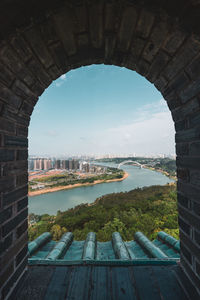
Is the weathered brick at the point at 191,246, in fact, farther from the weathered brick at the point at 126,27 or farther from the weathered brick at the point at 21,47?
the weathered brick at the point at 21,47

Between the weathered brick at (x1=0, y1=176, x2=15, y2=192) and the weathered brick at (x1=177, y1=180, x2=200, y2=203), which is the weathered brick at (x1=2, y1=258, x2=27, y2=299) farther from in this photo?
the weathered brick at (x1=177, y1=180, x2=200, y2=203)

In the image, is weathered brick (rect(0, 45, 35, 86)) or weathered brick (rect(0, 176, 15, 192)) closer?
weathered brick (rect(0, 45, 35, 86))

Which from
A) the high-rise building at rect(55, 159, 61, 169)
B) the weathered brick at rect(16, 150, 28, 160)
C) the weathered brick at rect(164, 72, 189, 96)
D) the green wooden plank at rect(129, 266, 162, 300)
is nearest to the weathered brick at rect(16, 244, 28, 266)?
the weathered brick at rect(16, 150, 28, 160)

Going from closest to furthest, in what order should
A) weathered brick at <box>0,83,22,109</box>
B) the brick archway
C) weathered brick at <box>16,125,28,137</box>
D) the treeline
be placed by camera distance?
the brick archway → weathered brick at <box>0,83,22,109</box> → weathered brick at <box>16,125,28,137</box> → the treeline

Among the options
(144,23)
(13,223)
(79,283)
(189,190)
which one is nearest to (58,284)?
(79,283)

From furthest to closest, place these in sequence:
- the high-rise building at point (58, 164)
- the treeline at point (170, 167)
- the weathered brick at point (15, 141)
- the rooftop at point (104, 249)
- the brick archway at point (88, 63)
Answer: the high-rise building at point (58, 164)
the treeline at point (170, 167)
the rooftop at point (104, 249)
the weathered brick at point (15, 141)
the brick archway at point (88, 63)

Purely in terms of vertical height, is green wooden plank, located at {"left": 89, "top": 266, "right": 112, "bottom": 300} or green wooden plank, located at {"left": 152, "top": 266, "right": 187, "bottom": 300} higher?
green wooden plank, located at {"left": 152, "top": 266, "right": 187, "bottom": 300}

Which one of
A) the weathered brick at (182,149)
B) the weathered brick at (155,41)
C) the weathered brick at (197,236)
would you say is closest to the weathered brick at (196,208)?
the weathered brick at (197,236)

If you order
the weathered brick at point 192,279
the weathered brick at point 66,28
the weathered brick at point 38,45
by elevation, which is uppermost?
the weathered brick at point 66,28
